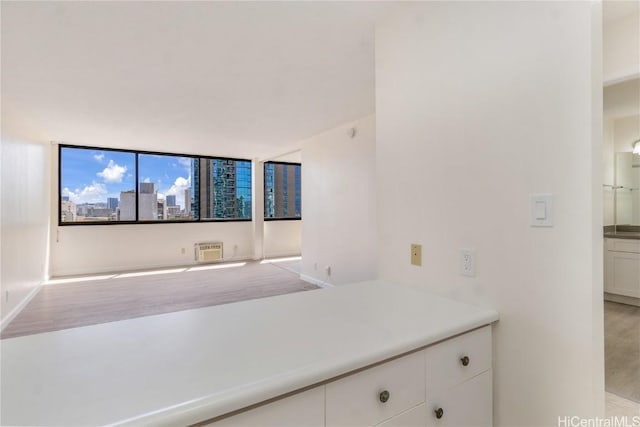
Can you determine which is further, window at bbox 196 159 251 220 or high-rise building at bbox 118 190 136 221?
window at bbox 196 159 251 220

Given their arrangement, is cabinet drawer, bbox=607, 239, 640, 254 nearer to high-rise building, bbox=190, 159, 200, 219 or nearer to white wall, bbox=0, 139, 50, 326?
white wall, bbox=0, 139, 50, 326

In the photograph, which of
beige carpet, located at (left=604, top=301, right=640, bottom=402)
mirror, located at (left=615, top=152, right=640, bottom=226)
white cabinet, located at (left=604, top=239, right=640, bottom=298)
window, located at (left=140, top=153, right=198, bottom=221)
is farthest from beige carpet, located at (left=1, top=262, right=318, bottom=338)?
mirror, located at (left=615, top=152, right=640, bottom=226)

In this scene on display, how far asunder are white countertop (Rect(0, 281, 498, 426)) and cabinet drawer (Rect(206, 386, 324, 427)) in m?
0.04

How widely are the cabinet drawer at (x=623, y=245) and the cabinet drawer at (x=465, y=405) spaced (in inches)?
149

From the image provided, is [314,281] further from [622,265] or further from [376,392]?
[376,392]

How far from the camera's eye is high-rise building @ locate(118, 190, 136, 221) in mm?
6035

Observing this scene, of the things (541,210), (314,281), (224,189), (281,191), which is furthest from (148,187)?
(541,210)

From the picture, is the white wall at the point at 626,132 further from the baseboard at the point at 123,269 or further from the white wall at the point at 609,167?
the baseboard at the point at 123,269

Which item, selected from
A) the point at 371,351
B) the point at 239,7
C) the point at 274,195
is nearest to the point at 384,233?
the point at 371,351

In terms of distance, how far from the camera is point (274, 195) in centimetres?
787

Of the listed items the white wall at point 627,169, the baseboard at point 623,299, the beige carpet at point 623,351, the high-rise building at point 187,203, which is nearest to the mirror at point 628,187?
the white wall at point 627,169

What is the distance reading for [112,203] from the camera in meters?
5.95

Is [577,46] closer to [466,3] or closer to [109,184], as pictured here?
[466,3]

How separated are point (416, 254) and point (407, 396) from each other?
74cm
